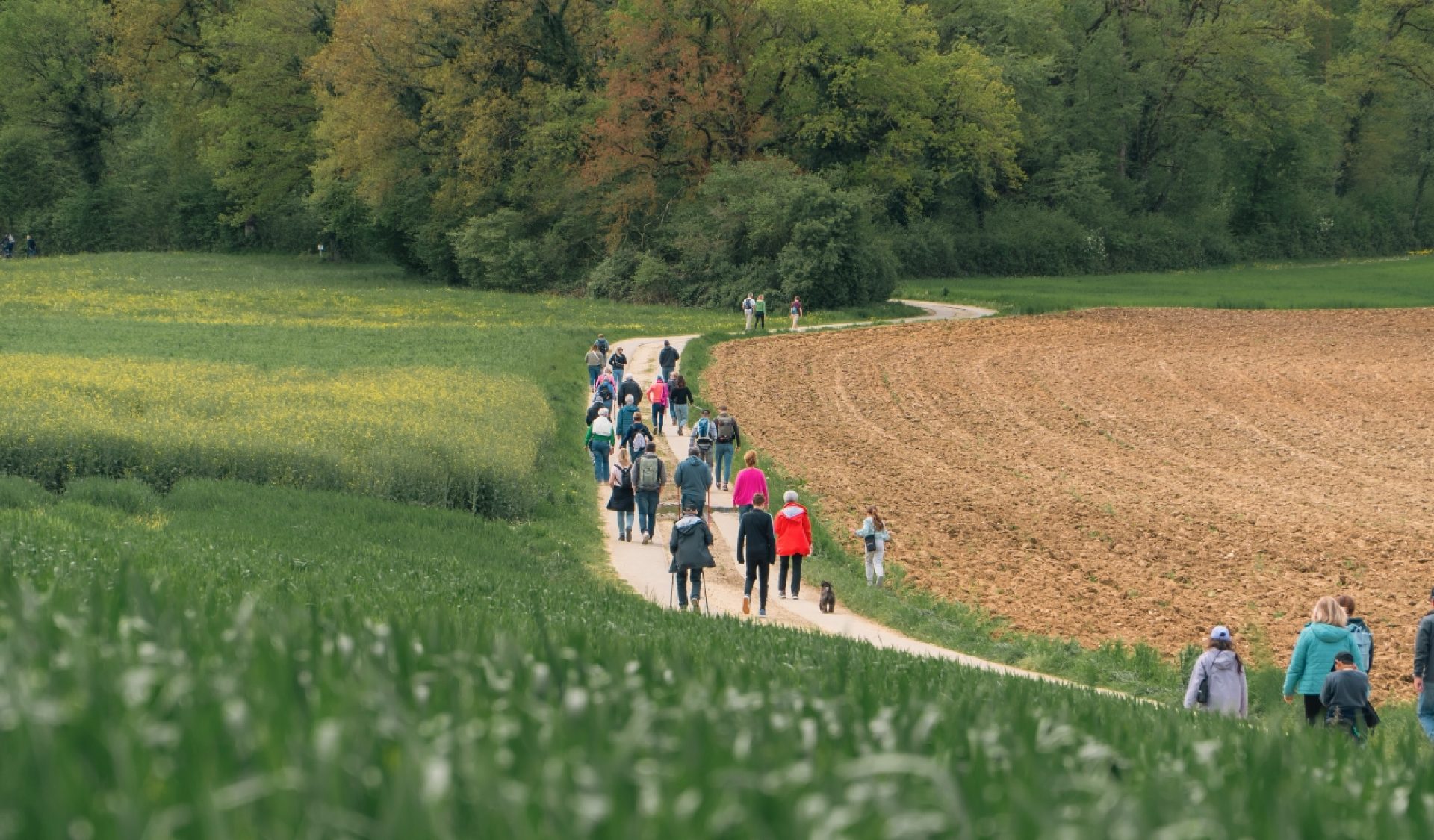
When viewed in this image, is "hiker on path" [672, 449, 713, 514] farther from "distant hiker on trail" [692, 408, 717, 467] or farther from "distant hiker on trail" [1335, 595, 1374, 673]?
"distant hiker on trail" [1335, 595, 1374, 673]

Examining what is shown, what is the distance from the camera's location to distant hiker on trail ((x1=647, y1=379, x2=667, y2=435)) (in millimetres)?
32556

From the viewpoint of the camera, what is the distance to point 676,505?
26125 millimetres

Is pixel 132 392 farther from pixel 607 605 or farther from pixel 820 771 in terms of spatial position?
pixel 820 771

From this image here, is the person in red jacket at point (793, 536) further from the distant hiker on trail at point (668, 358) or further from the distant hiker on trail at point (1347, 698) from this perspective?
the distant hiker on trail at point (668, 358)

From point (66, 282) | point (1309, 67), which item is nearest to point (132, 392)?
point (66, 282)

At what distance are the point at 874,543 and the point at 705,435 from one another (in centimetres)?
718

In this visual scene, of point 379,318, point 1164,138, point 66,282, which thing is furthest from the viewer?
point 1164,138

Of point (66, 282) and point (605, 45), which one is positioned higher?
point (605, 45)

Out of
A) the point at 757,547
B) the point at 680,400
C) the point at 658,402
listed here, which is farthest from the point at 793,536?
Answer: the point at 680,400

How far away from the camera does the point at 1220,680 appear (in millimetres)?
12805

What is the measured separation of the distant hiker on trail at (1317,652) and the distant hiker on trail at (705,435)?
15.1m

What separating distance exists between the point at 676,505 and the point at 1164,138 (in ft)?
252

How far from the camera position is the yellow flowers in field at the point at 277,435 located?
2409 centimetres

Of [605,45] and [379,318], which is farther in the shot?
[605,45]
